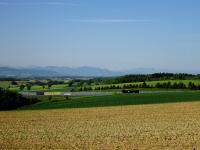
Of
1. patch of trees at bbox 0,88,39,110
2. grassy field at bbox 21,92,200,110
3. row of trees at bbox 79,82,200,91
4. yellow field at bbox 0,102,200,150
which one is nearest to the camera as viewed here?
yellow field at bbox 0,102,200,150

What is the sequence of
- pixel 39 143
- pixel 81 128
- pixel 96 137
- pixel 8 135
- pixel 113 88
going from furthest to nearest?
pixel 113 88 < pixel 81 128 < pixel 8 135 < pixel 96 137 < pixel 39 143

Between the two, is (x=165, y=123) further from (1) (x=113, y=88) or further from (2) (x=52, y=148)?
(1) (x=113, y=88)

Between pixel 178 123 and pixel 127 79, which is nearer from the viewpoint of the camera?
pixel 178 123

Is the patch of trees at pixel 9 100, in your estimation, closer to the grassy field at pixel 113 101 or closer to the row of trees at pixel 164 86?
the grassy field at pixel 113 101

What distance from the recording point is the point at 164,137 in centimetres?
2777

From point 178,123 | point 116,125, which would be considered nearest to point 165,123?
point 178,123

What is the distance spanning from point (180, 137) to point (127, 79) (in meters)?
113

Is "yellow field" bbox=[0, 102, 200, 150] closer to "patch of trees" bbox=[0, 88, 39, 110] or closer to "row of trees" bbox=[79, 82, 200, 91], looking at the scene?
"patch of trees" bbox=[0, 88, 39, 110]

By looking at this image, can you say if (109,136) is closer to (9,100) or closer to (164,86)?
(9,100)

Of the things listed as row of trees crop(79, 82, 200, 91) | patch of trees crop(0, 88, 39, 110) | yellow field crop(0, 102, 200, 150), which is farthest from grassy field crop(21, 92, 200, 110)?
yellow field crop(0, 102, 200, 150)

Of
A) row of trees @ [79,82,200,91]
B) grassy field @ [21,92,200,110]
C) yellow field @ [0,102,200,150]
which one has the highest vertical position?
row of trees @ [79,82,200,91]

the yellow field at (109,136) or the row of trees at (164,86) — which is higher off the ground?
the row of trees at (164,86)

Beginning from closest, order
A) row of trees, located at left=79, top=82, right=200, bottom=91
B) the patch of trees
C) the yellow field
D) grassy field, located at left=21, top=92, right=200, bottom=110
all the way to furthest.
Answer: the yellow field
grassy field, located at left=21, top=92, right=200, bottom=110
the patch of trees
row of trees, located at left=79, top=82, right=200, bottom=91

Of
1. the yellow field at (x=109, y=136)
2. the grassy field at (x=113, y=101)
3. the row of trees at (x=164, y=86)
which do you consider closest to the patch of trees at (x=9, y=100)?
the grassy field at (x=113, y=101)
